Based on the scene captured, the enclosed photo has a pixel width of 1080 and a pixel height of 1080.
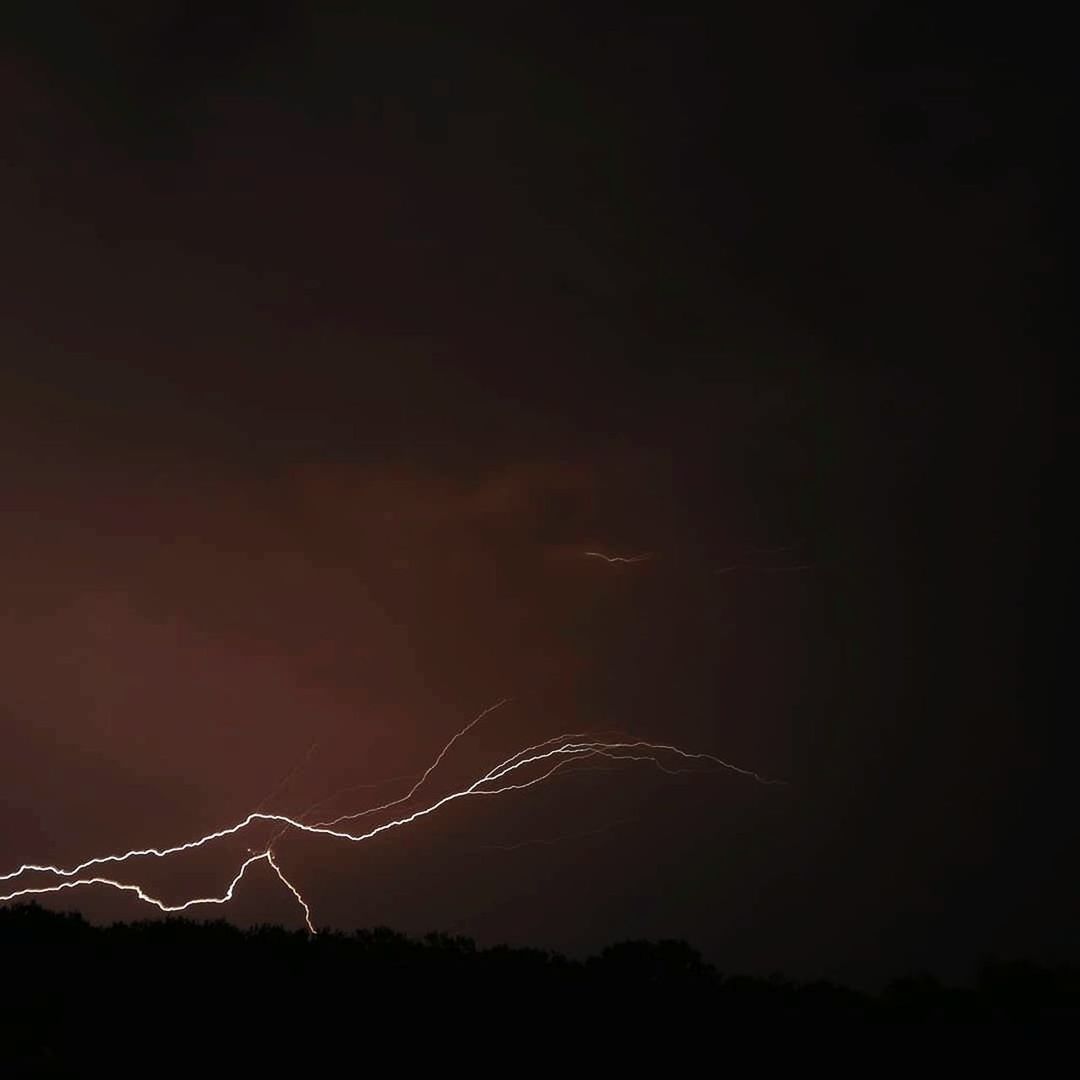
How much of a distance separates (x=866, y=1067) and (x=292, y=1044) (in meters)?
2.84

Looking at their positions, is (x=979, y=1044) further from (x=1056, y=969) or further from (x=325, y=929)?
(x=325, y=929)

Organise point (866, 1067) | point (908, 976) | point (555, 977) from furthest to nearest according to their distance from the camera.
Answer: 1. point (908, 976)
2. point (555, 977)
3. point (866, 1067)

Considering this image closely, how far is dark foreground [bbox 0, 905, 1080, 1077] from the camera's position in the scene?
4.64m

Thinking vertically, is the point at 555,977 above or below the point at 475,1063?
above

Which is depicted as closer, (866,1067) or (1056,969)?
(866,1067)

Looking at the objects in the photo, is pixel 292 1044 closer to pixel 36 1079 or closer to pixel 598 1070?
pixel 36 1079

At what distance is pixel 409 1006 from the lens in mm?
5383

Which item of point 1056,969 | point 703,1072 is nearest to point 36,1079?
point 703,1072

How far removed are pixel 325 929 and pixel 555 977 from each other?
2.09 meters

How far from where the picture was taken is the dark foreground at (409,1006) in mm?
4641

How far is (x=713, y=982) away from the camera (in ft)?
21.8

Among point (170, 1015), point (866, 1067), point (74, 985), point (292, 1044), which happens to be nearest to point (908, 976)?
point (866, 1067)

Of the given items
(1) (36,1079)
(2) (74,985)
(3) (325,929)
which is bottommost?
(1) (36,1079)

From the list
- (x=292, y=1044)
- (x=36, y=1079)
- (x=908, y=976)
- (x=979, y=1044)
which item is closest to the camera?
(x=36, y=1079)
